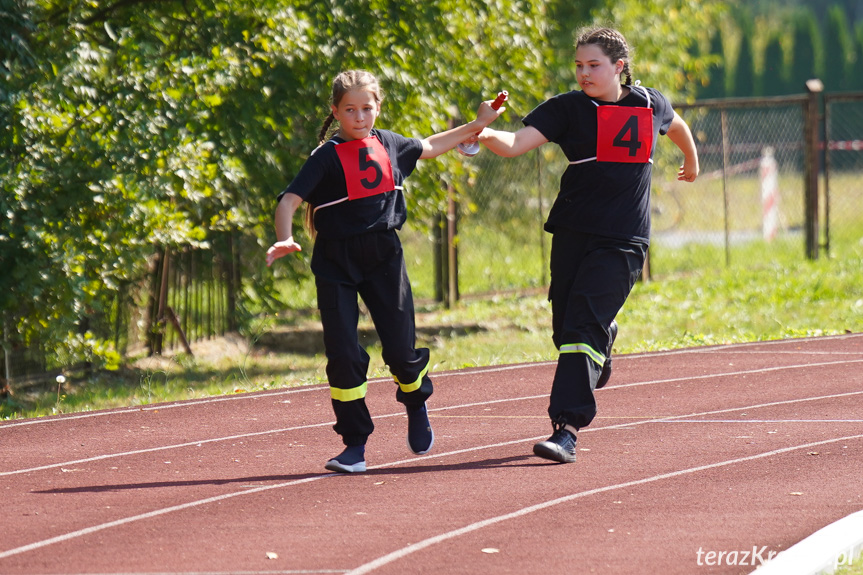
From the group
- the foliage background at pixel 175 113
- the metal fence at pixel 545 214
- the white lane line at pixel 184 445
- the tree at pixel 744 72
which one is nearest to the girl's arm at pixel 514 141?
the white lane line at pixel 184 445

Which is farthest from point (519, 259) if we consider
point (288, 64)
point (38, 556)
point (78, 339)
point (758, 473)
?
point (38, 556)

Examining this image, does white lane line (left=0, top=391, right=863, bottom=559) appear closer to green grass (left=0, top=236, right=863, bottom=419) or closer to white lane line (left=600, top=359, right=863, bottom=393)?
white lane line (left=600, top=359, right=863, bottom=393)

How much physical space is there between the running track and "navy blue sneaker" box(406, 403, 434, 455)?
7 cm

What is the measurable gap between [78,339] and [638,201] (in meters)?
5.14

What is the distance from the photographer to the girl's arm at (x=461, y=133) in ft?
18.8

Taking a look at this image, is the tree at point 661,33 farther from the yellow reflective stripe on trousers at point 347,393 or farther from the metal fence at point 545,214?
the yellow reflective stripe on trousers at point 347,393

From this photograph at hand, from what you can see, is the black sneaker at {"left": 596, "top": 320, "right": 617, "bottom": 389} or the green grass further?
the green grass

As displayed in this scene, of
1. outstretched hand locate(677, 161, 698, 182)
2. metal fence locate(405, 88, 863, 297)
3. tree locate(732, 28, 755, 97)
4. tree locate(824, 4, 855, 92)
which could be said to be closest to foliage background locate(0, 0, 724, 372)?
metal fence locate(405, 88, 863, 297)

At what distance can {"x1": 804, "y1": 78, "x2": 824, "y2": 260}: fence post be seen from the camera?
15.9 m

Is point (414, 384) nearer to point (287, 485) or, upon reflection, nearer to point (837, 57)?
point (287, 485)

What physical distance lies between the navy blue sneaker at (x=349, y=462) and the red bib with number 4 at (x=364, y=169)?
1.23 meters

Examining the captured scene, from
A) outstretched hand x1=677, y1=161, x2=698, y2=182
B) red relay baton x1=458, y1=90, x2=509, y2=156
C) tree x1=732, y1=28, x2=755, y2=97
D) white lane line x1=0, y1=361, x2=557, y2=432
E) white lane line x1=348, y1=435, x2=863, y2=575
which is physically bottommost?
white lane line x1=348, y1=435, x2=863, y2=575

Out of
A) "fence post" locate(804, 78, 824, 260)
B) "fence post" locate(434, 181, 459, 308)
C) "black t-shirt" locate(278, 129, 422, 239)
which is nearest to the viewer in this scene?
"black t-shirt" locate(278, 129, 422, 239)

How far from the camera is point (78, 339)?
9.25m
